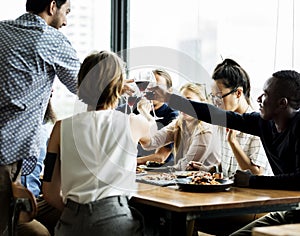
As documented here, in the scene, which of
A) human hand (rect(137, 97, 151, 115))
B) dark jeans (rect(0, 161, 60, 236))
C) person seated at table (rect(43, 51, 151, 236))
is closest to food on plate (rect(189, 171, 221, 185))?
person seated at table (rect(43, 51, 151, 236))

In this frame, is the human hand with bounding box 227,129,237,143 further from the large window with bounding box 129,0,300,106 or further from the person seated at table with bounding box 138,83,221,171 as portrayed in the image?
the large window with bounding box 129,0,300,106

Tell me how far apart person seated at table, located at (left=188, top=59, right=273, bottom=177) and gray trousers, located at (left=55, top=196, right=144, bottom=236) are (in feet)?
3.11

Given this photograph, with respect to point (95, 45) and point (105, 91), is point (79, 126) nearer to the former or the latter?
point (105, 91)

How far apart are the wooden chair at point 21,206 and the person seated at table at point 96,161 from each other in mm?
77

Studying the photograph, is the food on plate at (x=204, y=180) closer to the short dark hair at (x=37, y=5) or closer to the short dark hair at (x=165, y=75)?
the short dark hair at (x=37, y=5)

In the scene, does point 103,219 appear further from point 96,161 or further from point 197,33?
point 197,33

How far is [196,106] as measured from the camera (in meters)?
3.33

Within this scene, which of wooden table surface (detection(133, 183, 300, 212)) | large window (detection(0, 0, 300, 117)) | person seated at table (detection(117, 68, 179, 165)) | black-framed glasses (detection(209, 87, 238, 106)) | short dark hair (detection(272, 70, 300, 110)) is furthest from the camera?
person seated at table (detection(117, 68, 179, 165))

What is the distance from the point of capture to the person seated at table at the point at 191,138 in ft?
11.8

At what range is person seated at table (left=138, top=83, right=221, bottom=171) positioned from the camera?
358 cm

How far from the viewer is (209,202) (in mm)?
2430

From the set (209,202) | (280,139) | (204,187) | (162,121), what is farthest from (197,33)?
(209,202)

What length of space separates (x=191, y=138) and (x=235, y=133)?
1.32 ft

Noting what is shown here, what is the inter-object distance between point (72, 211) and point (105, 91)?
20.4 inches
